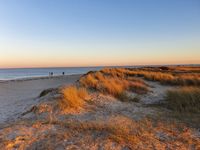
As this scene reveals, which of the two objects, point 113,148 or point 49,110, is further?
point 49,110

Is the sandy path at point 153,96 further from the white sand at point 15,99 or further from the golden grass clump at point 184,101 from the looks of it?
the white sand at point 15,99

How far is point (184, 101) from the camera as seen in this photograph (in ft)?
Answer: 27.8

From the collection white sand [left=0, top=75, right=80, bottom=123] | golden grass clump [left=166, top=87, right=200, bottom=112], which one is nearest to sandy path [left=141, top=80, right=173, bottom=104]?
golden grass clump [left=166, top=87, right=200, bottom=112]

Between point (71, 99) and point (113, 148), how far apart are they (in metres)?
3.93

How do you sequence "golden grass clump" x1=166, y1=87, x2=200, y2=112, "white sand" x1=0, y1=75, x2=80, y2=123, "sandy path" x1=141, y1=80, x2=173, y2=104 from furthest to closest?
1. "sandy path" x1=141, y1=80, x2=173, y2=104
2. "white sand" x1=0, y1=75, x2=80, y2=123
3. "golden grass clump" x1=166, y1=87, x2=200, y2=112

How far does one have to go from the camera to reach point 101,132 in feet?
15.8

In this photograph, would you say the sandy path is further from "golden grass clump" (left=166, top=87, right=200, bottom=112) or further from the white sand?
the white sand

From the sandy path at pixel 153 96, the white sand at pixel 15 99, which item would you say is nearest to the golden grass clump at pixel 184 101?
the sandy path at pixel 153 96

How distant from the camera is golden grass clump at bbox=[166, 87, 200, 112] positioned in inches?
297

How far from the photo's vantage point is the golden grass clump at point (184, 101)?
24.8ft

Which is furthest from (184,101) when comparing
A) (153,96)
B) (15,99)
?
(15,99)

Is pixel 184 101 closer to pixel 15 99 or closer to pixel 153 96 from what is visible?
pixel 153 96

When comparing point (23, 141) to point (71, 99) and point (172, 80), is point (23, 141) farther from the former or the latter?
point (172, 80)

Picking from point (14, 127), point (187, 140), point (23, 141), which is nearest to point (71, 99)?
point (14, 127)
